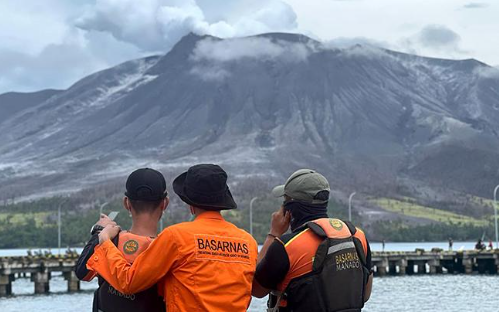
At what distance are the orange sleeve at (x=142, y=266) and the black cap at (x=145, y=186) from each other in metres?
0.63

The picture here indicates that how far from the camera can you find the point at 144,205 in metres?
8.01

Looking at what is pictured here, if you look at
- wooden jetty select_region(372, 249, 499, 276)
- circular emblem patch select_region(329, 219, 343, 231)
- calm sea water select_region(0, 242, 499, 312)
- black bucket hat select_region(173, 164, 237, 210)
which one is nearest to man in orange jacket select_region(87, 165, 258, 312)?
black bucket hat select_region(173, 164, 237, 210)

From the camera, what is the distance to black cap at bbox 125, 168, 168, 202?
7918 mm

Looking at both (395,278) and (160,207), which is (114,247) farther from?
(395,278)

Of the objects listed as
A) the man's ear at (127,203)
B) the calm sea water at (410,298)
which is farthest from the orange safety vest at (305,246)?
the calm sea water at (410,298)

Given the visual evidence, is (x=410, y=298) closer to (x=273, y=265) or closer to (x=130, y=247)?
(x=273, y=265)

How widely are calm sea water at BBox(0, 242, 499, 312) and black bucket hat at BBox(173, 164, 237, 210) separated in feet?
160

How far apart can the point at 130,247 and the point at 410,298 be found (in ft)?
202

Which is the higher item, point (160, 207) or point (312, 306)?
point (160, 207)

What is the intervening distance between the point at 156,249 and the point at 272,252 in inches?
38.5

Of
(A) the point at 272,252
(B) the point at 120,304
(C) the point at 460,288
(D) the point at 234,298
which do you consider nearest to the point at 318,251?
(A) the point at 272,252


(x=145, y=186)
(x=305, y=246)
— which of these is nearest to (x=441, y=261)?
(x=305, y=246)

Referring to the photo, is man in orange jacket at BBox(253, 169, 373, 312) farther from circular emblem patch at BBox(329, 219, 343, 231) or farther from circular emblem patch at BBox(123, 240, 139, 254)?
circular emblem patch at BBox(123, 240, 139, 254)

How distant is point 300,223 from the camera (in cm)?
820
